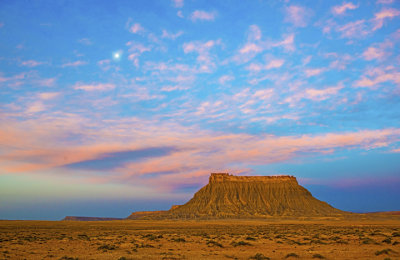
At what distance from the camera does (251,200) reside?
158 meters

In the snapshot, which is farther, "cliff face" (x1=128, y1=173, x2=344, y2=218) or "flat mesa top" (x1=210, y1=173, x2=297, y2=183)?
"flat mesa top" (x1=210, y1=173, x2=297, y2=183)

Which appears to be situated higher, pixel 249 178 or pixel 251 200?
pixel 249 178

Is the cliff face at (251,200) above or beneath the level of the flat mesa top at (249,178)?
beneath

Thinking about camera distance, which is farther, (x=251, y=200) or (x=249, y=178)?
(x=249, y=178)

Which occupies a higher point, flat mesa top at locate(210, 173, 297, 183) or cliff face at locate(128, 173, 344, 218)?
flat mesa top at locate(210, 173, 297, 183)

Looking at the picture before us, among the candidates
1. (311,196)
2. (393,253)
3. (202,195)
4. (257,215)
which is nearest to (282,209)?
(257,215)

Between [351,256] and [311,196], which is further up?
[311,196]

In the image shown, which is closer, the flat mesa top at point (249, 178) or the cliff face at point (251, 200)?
the cliff face at point (251, 200)

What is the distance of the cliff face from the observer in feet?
473

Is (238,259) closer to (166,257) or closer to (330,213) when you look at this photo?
(166,257)

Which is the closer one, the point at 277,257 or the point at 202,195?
the point at 277,257

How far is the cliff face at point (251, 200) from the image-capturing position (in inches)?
5674

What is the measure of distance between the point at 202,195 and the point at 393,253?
496ft

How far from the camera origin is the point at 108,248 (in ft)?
81.7
